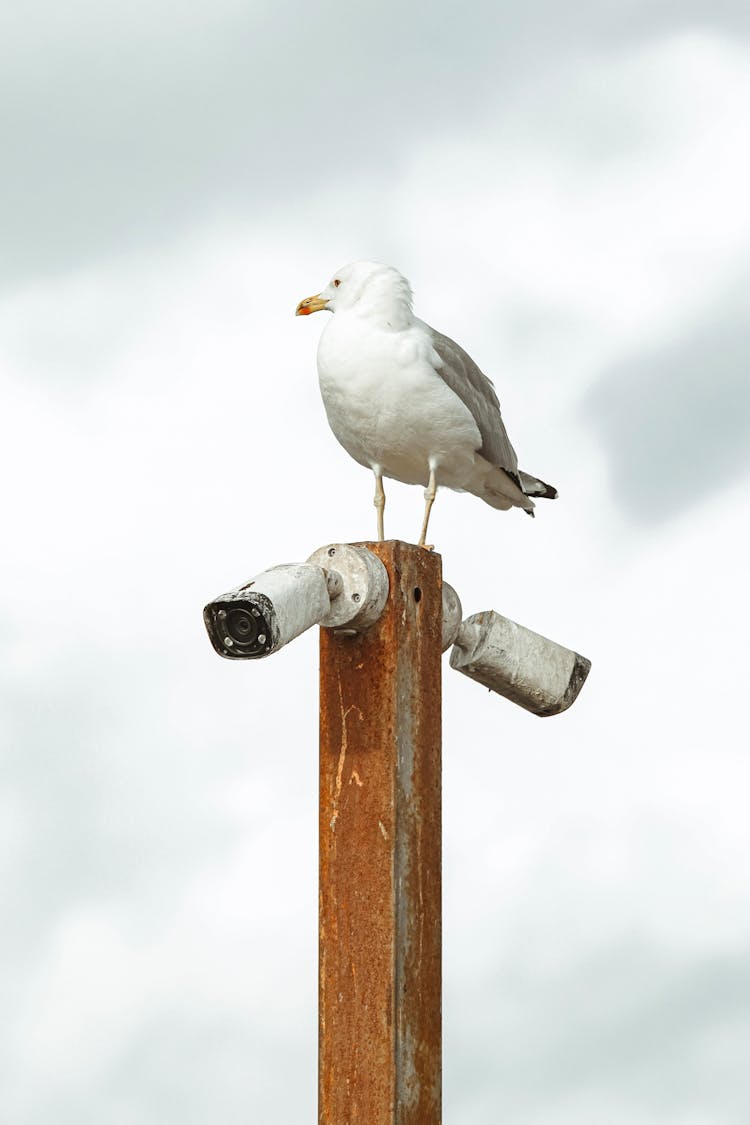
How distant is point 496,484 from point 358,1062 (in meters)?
3.71

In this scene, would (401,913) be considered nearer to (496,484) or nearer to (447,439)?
(447,439)

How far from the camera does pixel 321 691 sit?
5.62 metres

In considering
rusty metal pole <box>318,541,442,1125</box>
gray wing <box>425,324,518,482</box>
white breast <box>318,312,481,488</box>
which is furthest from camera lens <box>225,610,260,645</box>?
gray wing <box>425,324,518,482</box>

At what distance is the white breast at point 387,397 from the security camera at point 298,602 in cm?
165

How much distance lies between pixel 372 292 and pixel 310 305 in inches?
18.4

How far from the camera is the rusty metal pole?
523 centimetres

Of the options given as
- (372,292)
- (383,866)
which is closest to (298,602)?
(383,866)

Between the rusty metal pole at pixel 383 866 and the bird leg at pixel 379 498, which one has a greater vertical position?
the bird leg at pixel 379 498

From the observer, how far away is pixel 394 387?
7.11 metres

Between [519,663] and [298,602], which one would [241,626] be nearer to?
[298,602]

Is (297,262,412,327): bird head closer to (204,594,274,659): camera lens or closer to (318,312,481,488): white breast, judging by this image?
(318,312,481,488): white breast

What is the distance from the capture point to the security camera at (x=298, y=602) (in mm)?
5031

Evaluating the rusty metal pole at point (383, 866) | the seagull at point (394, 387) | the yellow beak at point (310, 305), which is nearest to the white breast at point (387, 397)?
the seagull at point (394, 387)

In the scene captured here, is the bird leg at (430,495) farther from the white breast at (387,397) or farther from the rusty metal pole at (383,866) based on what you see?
the rusty metal pole at (383,866)
